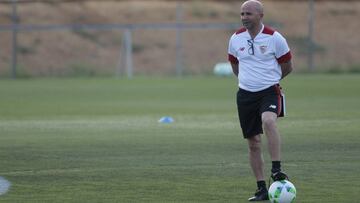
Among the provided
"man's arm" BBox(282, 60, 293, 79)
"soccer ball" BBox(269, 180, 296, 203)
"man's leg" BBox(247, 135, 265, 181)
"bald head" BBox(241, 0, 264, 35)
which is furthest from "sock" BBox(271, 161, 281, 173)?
"bald head" BBox(241, 0, 264, 35)

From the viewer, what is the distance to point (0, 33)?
56.7 meters

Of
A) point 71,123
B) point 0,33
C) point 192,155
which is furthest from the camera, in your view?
point 0,33

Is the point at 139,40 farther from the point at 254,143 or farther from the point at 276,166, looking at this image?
the point at 276,166

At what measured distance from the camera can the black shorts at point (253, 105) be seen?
34.9 ft

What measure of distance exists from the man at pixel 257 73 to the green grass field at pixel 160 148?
0.64 meters

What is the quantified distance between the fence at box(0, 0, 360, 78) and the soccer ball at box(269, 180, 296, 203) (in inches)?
1484

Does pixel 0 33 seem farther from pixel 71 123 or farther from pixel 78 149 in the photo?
pixel 78 149

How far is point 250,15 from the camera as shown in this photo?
10539 millimetres

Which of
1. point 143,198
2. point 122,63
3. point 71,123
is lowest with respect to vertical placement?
point 122,63

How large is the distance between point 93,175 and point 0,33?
45362 millimetres

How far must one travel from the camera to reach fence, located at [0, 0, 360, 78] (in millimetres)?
52812

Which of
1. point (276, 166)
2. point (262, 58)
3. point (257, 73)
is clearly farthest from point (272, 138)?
point (262, 58)

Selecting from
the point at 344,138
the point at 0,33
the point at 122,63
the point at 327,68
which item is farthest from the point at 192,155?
the point at 0,33

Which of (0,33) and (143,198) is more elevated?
(143,198)
